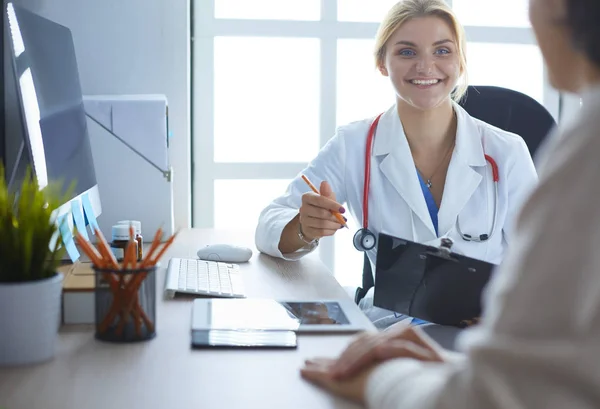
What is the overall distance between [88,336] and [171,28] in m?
1.62

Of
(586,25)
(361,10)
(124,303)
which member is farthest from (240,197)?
(586,25)

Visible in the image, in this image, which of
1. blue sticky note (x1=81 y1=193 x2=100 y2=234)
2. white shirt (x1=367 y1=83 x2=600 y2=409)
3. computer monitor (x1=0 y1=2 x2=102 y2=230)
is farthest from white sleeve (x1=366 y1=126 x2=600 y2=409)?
blue sticky note (x1=81 y1=193 x2=100 y2=234)

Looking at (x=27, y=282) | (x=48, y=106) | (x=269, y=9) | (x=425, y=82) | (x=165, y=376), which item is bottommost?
(x=165, y=376)

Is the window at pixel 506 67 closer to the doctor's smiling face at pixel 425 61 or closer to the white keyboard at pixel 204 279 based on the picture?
the doctor's smiling face at pixel 425 61

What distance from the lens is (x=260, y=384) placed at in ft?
2.82

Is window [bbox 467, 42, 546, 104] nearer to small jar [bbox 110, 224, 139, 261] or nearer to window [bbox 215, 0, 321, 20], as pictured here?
window [bbox 215, 0, 321, 20]

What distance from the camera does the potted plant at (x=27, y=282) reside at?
0.90m

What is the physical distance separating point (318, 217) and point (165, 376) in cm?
75

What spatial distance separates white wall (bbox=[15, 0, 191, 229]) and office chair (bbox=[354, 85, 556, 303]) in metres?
0.99

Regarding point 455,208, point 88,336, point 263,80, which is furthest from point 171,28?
point 88,336

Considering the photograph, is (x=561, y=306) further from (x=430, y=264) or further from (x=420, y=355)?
(x=430, y=264)

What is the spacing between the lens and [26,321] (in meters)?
0.92

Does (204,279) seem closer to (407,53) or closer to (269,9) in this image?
(407,53)

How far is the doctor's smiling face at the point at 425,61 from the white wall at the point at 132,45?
0.84 meters
